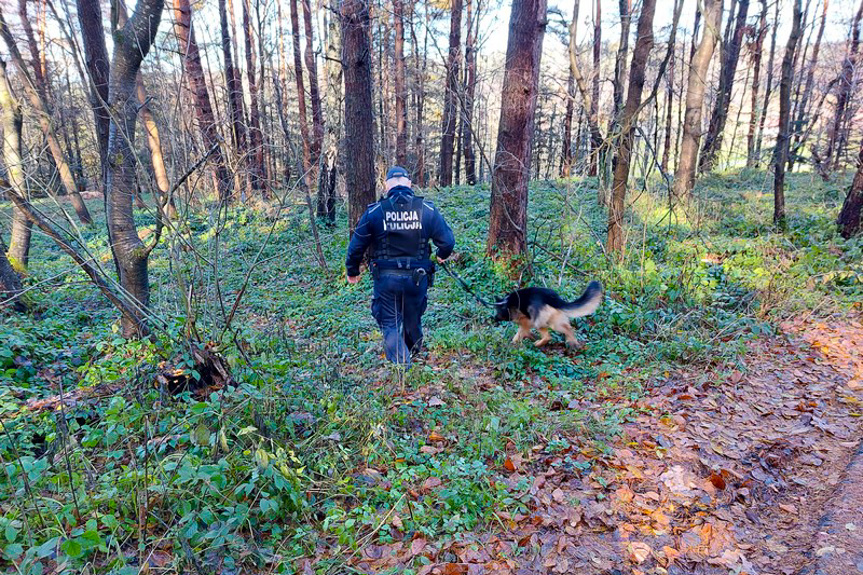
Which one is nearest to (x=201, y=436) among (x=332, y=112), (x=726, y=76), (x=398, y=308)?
(x=398, y=308)

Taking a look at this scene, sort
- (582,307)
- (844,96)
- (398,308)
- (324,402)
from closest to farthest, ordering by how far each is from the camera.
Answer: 1. (324,402)
2. (398,308)
3. (582,307)
4. (844,96)

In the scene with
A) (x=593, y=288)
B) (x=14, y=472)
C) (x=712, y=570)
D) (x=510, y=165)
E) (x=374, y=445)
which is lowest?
(x=712, y=570)

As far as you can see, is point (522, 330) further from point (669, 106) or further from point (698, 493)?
point (669, 106)

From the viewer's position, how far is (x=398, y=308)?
5.08 m

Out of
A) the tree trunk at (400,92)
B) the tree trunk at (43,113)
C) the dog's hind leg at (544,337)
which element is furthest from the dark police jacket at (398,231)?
the tree trunk at (400,92)

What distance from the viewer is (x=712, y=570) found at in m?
2.63

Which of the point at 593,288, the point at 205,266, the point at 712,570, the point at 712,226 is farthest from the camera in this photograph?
the point at 712,226

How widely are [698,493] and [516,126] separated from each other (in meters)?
5.72

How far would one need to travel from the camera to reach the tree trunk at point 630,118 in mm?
6744

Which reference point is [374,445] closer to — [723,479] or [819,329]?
[723,479]

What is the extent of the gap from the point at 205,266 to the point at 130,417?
1523 millimetres

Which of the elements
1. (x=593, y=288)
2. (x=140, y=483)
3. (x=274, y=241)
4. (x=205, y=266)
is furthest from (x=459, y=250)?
(x=140, y=483)

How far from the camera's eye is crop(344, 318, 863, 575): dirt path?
271cm

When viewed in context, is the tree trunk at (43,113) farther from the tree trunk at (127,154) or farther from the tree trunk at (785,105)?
the tree trunk at (785,105)
